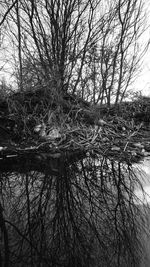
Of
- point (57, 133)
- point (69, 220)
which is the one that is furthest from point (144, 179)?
Result: point (57, 133)

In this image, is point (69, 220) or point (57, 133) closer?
point (69, 220)

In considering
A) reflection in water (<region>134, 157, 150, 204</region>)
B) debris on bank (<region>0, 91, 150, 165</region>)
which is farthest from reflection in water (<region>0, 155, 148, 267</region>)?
debris on bank (<region>0, 91, 150, 165</region>)

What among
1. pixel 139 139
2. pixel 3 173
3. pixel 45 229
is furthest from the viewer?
pixel 139 139

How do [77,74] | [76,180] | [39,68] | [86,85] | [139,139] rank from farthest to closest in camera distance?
[86,85]
[77,74]
[39,68]
[139,139]
[76,180]

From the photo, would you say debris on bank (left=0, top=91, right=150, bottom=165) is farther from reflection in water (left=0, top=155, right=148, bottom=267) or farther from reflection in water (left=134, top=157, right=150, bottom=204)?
reflection in water (left=0, top=155, right=148, bottom=267)

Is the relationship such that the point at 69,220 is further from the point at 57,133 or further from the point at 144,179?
the point at 57,133

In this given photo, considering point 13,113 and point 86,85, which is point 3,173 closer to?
point 13,113

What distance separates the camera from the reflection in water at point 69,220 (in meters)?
0.96

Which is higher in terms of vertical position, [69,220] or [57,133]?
[57,133]

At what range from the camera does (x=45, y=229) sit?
3.80ft

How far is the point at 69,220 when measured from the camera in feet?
4.15

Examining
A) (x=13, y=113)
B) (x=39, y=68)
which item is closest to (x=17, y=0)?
(x=39, y=68)

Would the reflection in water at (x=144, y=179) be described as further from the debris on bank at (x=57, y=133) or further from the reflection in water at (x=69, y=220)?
the debris on bank at (x=57, y=133)

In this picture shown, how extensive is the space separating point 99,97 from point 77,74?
1171 mm
